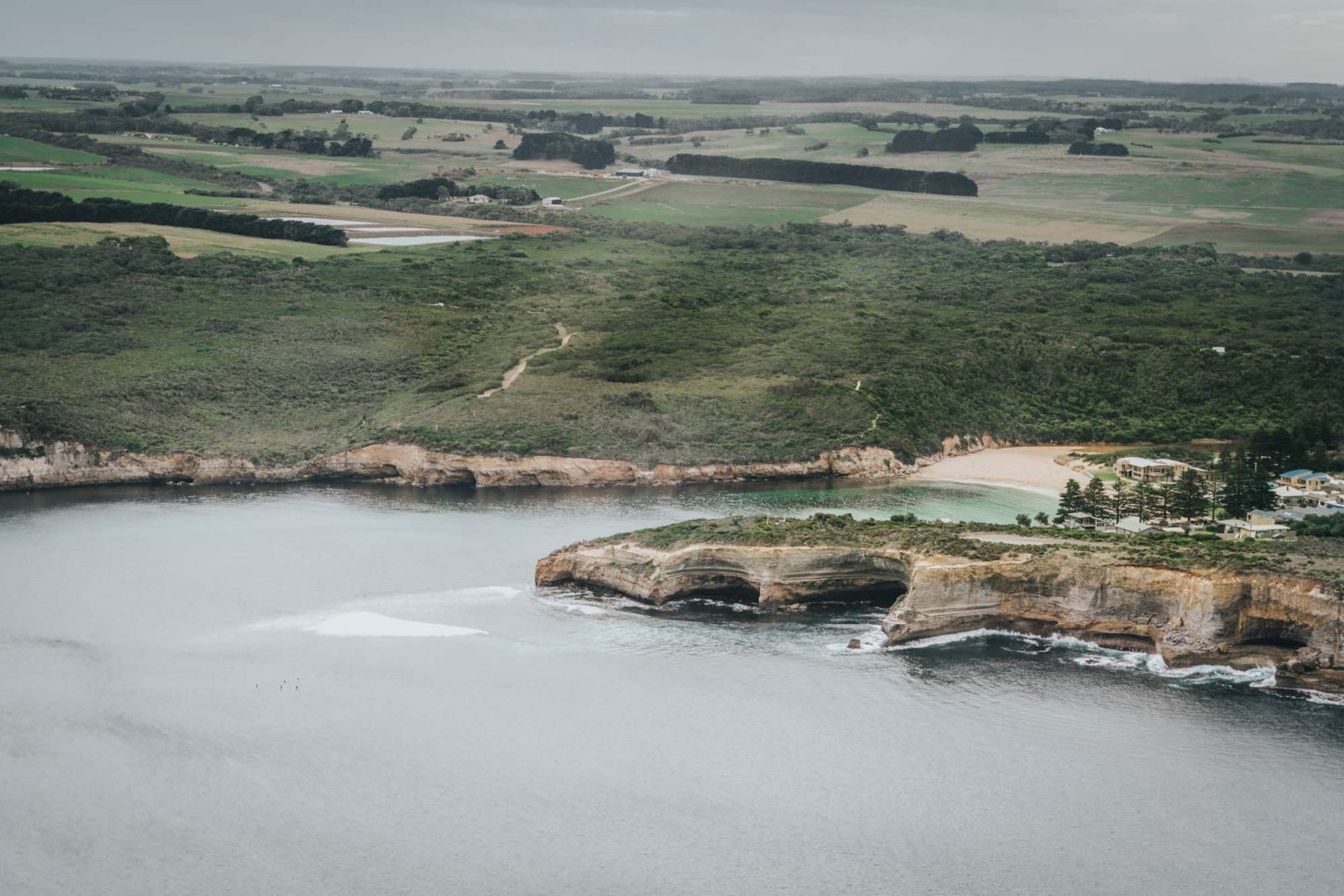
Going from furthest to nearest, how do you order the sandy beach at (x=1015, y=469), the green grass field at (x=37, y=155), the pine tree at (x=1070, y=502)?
the green grass field at (x=37, y=155)
the sandy beach at (x=1015, y=469)
the pine tree at (x=1070, y=502)

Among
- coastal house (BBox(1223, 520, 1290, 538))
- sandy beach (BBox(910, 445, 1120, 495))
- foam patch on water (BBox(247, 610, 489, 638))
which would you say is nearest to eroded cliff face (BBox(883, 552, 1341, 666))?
coastal house (BBox(1223, 520, 1290, 538))

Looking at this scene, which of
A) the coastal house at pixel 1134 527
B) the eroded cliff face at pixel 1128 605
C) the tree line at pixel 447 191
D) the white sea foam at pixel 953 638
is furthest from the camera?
the tree line at pixel 447 191

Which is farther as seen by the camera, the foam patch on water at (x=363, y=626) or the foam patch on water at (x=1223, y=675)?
the foam patch on water at (x=363, y=626)

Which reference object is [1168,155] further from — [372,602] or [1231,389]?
[372,602]

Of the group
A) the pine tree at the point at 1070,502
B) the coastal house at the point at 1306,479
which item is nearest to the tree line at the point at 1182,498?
the pine tree at the point at 1070,502

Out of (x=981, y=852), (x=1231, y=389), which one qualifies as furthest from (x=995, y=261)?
(x=981, y=852)

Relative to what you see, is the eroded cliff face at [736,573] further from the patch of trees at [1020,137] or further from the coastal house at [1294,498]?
the patch of trees at [1020,137]
